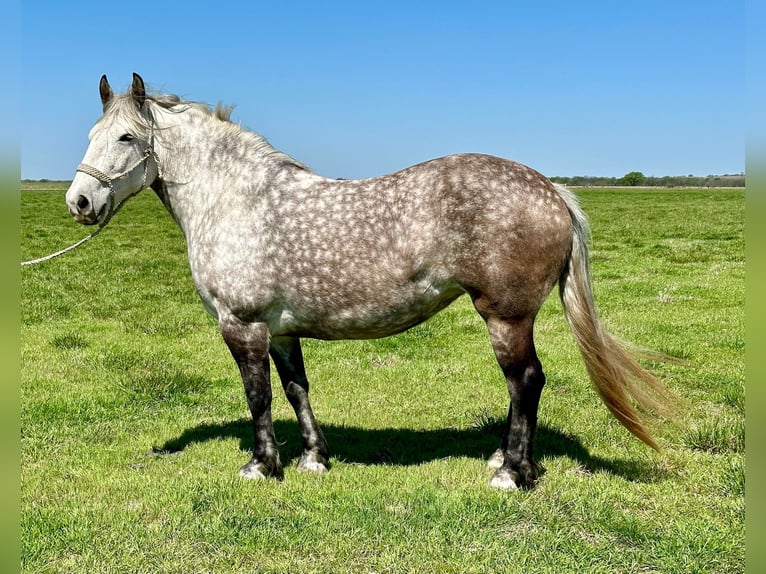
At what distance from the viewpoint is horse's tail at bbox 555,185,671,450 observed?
174 inches

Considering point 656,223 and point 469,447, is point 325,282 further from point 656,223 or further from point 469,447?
point 656,223

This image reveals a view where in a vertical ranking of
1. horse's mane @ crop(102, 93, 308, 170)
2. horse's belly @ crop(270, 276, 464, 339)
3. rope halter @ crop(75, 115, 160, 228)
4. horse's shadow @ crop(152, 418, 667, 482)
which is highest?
horse's mane @ crop(102, 93, 308, 170)

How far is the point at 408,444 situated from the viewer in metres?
5.55

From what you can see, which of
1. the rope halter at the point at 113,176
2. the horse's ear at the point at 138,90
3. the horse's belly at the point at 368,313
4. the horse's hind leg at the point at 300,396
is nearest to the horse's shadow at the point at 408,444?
the horse's hind leg at the point at 300,396

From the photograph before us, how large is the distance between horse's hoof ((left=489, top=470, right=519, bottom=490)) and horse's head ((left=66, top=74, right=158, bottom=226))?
11.4 feet

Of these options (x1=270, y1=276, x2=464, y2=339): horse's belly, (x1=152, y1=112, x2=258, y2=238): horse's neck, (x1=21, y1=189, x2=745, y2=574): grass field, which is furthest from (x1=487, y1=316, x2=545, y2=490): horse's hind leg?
(x1=152, y1=112, x2=258, y2=238): horse's neck

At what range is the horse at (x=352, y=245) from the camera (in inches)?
166

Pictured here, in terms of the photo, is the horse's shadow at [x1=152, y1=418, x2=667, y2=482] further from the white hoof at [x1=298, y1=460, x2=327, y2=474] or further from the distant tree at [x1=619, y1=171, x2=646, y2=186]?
the distant tree at [x1=619, y1=171, x2=646, y2=186]

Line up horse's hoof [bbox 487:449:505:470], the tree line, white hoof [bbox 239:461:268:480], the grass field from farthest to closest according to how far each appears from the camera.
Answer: the tree line, horse's hoof [bbox 487:449:505:470], white hoof [bbox 239:461:268:480], the grass field

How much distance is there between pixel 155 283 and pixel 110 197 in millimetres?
9662

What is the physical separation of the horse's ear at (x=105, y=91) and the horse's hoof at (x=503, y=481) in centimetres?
405

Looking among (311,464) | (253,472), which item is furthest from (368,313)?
(253,472)

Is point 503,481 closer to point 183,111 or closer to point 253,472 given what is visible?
point 253,472

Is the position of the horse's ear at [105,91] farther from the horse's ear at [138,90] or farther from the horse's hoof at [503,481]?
the horse's hoof at [503,481]
